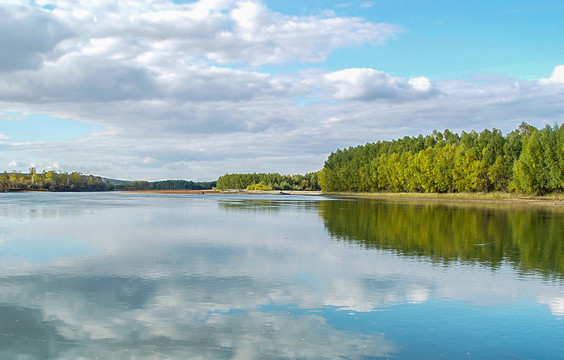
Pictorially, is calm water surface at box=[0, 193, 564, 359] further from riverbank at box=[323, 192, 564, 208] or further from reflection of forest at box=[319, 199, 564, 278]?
riverbank at box=[323, 192, 564, 208]

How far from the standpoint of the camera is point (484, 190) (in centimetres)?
8262

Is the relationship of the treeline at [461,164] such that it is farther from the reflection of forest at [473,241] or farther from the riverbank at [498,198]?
the reflection of forest at [473,241]

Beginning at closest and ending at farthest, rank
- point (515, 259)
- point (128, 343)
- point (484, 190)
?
point (128, 343) < point (515, 259) < point (484, 190)

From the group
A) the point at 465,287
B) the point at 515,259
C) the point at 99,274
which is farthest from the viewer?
the point at 515,259

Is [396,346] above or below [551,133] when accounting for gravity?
below

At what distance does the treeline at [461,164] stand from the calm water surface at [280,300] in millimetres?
49348

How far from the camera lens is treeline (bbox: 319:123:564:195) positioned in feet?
213

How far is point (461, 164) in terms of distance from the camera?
273 feet

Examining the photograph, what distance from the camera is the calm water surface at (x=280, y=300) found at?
27.0ft

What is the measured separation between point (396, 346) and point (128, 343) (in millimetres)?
4763

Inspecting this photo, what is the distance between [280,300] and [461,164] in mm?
79139

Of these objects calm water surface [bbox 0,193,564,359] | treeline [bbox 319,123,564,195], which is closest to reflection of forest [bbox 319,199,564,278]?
calm water surface [bbox 0,193,564,359]

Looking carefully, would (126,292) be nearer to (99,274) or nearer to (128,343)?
(99,274)

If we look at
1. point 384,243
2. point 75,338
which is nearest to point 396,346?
point 75,338
